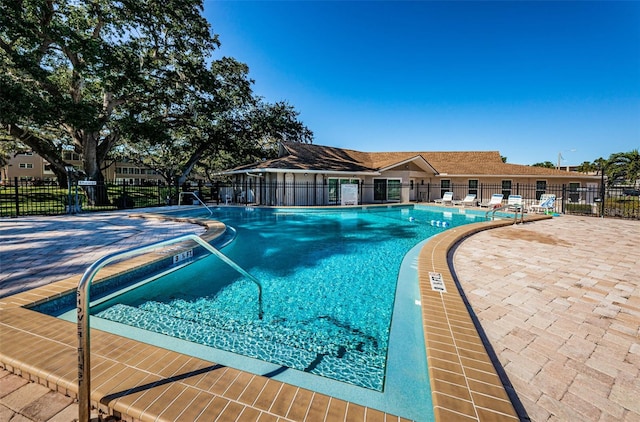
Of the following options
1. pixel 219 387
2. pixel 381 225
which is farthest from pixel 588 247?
pixel 219 387

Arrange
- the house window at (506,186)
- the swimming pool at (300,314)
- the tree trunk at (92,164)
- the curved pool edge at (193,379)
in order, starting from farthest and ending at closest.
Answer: the house window at (506,186)
the tree trunk at (92,164)
the swimming pool at (300,314)
the curved pool edge at (193,379)

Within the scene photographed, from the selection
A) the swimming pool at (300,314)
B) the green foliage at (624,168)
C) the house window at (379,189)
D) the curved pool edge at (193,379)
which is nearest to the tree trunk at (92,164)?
the swimming pool at (300,314)

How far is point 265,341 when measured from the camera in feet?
10.5

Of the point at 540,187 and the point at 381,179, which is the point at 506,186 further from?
the point at 381,179

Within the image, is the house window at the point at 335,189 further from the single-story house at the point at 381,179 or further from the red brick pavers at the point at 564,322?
the red brick pavers at the point at 564,322

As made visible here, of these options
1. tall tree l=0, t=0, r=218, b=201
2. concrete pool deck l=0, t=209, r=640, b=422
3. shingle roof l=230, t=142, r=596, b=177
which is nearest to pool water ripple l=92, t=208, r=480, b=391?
concrete pool deck l=0, t=209, r=640, b=422

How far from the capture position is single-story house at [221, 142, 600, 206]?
64.1 feet

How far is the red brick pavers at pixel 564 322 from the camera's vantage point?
209 cm

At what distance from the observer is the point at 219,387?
1.95m

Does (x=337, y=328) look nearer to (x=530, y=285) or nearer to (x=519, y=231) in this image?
(x=530, y=285)

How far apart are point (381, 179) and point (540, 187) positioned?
12.7 m

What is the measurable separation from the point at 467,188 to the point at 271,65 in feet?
61.3

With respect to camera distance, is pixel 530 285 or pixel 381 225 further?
pixel 381 225

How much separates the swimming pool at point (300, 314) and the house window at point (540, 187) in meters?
21.6
